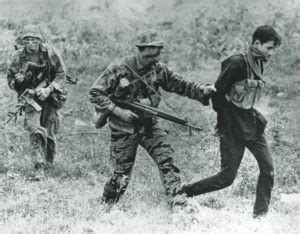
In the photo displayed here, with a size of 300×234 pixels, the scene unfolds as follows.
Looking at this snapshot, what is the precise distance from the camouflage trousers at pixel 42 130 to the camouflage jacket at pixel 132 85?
5.43ft

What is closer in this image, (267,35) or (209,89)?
(267,35)

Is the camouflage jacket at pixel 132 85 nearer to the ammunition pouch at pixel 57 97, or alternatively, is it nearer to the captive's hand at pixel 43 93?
the captive's hand at pixel 43 93

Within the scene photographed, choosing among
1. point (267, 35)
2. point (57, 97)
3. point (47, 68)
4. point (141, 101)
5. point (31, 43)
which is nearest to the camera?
point (267, 35)

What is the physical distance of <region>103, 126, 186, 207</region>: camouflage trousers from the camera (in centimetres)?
594

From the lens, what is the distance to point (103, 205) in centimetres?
604

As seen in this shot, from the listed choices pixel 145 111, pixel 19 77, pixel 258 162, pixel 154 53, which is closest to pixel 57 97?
pixel 19 77

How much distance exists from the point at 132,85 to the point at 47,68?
71.8 inches

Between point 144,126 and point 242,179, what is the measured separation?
2.58 meters

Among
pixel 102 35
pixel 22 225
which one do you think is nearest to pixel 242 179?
pixel 22 225

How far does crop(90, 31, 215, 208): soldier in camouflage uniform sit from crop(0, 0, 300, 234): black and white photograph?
12mm

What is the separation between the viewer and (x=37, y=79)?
24.1ft

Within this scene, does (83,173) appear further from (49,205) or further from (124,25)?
(124,25)

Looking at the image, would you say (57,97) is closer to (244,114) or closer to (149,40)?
(149,40)

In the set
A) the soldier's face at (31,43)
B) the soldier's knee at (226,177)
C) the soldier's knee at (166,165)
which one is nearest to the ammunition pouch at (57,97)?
the soldier's face at (31,43)
